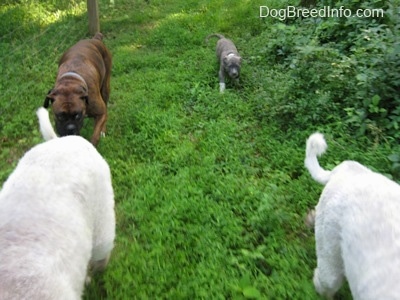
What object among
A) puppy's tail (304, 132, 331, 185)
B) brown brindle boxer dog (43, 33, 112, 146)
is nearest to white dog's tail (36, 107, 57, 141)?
brown brindle boxer dog (43, 33, 112, 146)

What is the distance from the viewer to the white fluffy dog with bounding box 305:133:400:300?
6.72ft

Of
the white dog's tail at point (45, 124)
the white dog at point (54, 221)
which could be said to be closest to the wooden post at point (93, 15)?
the white dog's tail at point (45, 124)

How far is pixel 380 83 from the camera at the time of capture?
448 centimetres

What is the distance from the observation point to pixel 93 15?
812cm

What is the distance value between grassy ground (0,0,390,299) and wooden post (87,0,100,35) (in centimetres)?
23

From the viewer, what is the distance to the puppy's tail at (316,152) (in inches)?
118

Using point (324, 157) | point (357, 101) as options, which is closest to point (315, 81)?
point (357, 101)

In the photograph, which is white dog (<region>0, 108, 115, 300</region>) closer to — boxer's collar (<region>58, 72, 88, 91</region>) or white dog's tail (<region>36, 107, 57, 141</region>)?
white dog's tail (<region>36, 107, 57, 141</region>)

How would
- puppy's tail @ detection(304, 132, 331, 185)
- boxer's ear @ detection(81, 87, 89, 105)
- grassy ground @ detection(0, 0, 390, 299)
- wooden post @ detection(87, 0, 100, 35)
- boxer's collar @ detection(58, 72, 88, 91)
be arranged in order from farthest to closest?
wooden post @ detection(87, 0, 100, 35), boxer's collar @ detection(58, 72, 88, 91), boxer's ear @ detection(81, 87, 89, 105), grassy ground @ detection(0, 0, 390, 299), puppy's tail @ detection(304, 132, 331, 185)

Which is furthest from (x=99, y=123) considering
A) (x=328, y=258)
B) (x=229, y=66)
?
(x=328, y=258)

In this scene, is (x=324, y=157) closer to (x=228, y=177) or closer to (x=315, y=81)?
(x=228, y=177)

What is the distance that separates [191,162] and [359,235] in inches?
104

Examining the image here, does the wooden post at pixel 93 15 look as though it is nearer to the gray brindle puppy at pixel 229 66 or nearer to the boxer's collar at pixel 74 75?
the gray brindle puppy at pixel 229 66

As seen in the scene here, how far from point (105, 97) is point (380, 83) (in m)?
3.63
